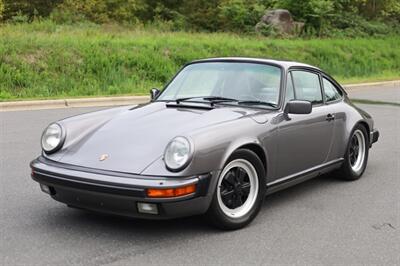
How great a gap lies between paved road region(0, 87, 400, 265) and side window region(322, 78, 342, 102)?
3.07 feet

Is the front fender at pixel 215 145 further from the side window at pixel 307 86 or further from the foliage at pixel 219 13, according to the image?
the foliage at pixel 219 13

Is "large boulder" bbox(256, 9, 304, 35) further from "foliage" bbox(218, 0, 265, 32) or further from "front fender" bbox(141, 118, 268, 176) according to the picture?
"front fender" bbox(141, 118, 268, 176)

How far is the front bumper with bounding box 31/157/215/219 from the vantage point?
4.02 m

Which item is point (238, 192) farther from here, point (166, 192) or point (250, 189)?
point (166, 192)

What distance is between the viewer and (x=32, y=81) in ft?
50.2

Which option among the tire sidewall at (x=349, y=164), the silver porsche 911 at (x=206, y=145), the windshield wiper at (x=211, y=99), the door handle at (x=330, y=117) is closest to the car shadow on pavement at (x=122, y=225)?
the silver porsche 911 at (x=206, y=145)

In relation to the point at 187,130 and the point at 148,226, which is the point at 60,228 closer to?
the point at 148,226

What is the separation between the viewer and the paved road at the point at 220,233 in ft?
13.1

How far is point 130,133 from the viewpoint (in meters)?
4.61

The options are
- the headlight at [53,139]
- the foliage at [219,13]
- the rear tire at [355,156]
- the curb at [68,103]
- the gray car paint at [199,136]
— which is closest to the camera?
the gray car paint at [199,136]

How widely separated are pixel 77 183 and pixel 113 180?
291 millimetres

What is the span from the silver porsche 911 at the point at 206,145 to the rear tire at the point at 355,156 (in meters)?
0.05

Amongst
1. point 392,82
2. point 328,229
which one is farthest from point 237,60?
point 392,82

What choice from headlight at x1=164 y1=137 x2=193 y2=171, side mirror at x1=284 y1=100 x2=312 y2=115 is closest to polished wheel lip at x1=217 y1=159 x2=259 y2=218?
headlight at x1=164 y1=137 x2=193 y2=171
